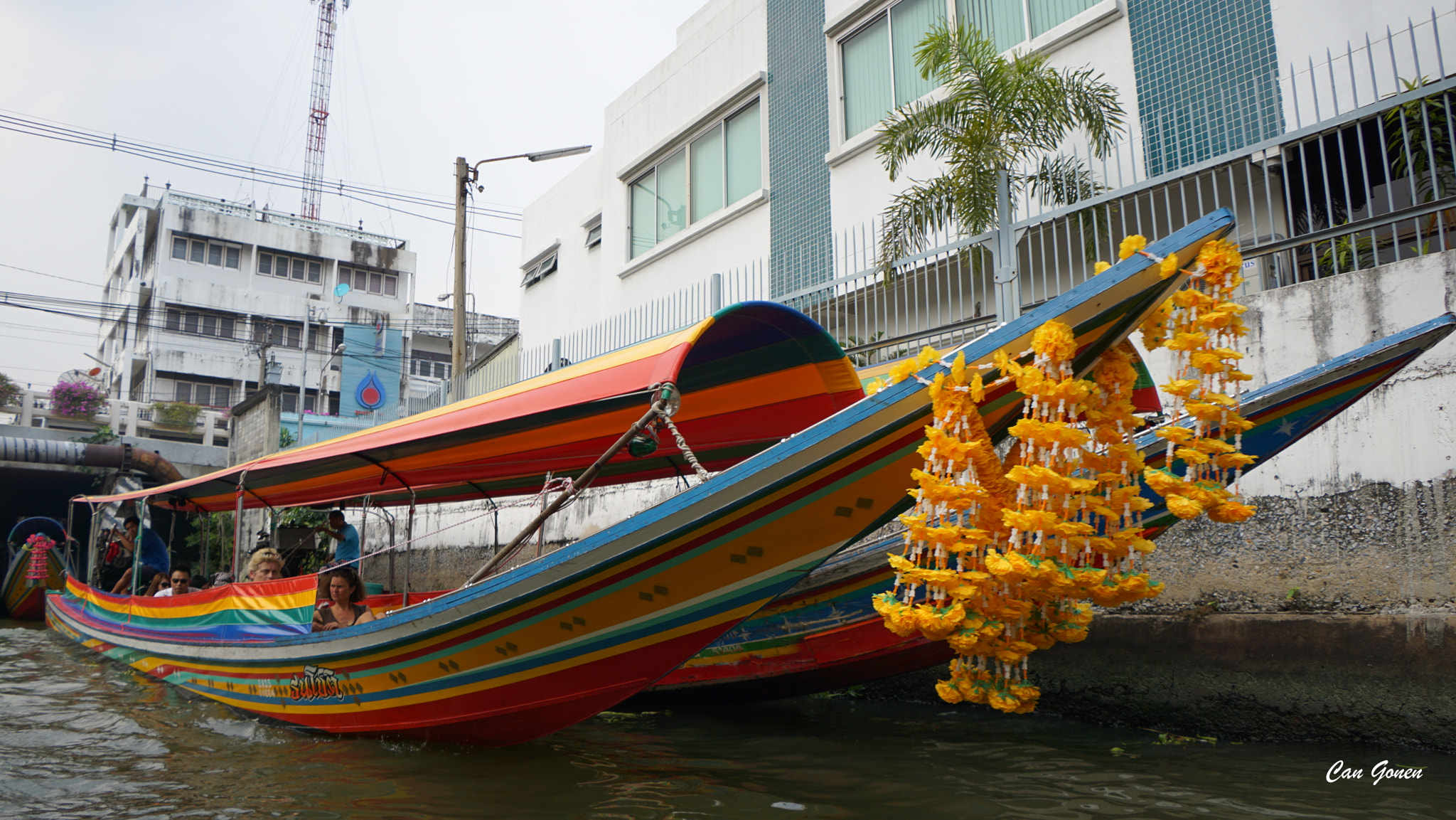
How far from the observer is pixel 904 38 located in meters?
9.31

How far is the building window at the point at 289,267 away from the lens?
41562mm

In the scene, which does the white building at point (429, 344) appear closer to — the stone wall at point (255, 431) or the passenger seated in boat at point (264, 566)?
the stone wall at point (255, 431)

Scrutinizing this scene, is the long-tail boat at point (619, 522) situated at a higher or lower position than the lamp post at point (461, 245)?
lower

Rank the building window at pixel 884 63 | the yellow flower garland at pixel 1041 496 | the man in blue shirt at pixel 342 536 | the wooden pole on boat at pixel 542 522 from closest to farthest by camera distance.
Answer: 1. the yellow flower garland at pixel 1041 496
2. the wooden pole on boat at pixel 542 522
3. the man in blue shirt at pixel 342 536
4. the building window at pixel 884 63

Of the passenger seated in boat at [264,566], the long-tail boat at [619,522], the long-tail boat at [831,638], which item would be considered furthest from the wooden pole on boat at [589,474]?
the passenger seated in boat at [264,566]

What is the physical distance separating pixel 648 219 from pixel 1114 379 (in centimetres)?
1036

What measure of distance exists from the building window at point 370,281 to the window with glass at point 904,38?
3993 cm

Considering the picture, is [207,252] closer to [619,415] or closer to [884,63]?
[884,63]

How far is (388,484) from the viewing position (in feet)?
21.9

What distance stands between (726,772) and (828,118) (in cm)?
797

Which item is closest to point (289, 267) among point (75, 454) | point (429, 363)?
point (429, 363)

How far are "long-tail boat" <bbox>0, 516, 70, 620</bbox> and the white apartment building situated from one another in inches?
321

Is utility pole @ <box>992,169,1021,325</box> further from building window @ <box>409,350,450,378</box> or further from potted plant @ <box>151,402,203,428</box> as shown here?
building window @ <box>409,350,450,378</box>

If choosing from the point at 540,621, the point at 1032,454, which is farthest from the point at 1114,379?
the point at 540,621
